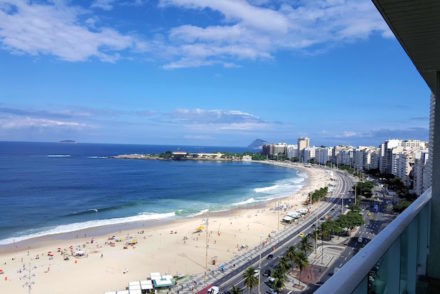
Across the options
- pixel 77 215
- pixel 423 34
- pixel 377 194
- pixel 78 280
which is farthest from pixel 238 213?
pixel 423 34

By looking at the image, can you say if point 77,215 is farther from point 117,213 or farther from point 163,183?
point 163,183

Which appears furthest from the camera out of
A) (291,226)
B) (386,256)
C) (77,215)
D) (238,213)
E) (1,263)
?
(238,213)

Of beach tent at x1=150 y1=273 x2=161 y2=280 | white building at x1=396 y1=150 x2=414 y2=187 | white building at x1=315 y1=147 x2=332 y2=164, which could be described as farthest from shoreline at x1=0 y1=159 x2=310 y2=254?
white building at x1=315 y1=147 x2=332 y2=164

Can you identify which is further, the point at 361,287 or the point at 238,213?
the point at 238,213

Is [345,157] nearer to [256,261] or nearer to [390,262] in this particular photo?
[256,261]

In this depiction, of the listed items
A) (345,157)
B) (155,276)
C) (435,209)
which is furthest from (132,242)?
(345,157)

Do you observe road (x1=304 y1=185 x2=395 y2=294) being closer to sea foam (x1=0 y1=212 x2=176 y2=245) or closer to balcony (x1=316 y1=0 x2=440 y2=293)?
balcony (x1=316 y1=0 x2=440 y2=293)
